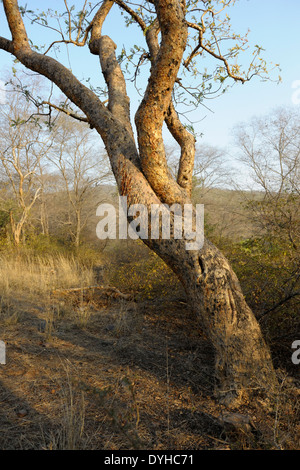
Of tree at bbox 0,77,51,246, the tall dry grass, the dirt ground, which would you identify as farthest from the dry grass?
tree at bbox 0,77,51,246

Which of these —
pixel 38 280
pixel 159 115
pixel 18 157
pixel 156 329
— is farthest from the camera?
pixel 18 157

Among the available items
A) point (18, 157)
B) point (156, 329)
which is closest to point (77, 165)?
point (18, 157)

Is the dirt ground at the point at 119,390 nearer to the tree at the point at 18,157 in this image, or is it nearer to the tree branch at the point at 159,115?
the tree branch at the point at 159,115

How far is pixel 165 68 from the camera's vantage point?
2.76 meters

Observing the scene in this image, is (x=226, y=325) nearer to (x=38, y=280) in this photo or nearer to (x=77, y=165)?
(x=38, y=280)

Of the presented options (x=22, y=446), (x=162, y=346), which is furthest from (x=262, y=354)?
(x=22, y=446)

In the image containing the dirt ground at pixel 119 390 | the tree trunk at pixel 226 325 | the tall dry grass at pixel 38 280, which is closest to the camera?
the dirt ground at pixel 119 390

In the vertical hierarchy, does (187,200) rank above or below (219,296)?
above

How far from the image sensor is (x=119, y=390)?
2588 millimetres

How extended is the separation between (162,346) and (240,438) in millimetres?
1740

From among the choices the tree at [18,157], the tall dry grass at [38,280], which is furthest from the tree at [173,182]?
the tree at [18,157]

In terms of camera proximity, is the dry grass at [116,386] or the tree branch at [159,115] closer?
the dry grass at [116,386]

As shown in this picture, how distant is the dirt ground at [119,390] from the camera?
195cm

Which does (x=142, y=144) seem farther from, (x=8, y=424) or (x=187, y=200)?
(x=8, y=424)
